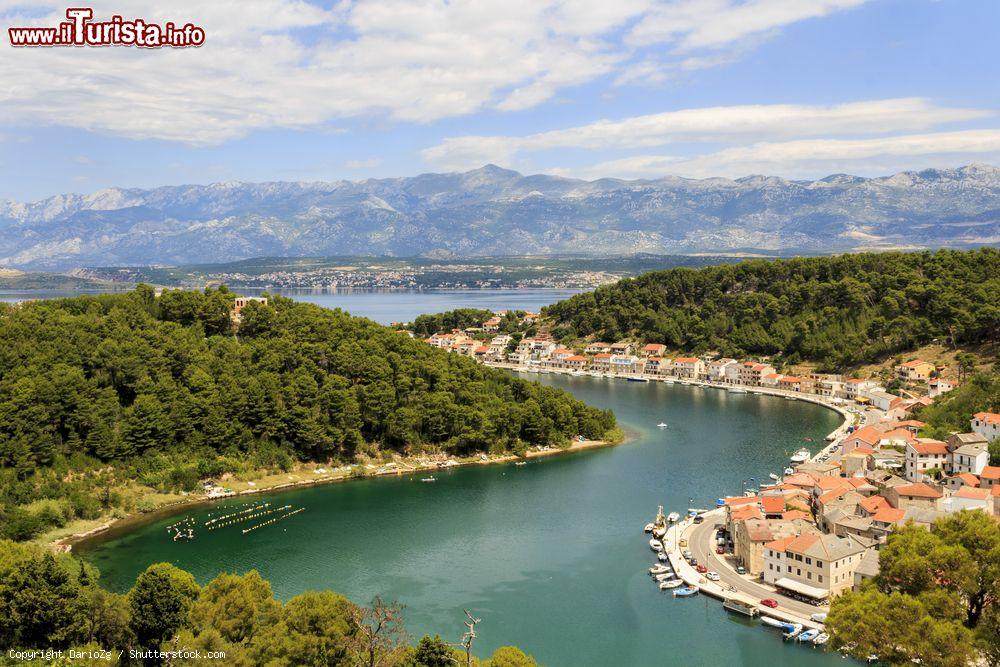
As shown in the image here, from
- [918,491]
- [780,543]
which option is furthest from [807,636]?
[918,491]

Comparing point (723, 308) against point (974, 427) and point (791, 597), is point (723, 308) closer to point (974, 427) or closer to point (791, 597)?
point (974, 427)

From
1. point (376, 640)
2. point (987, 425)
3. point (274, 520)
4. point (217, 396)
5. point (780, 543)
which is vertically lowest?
point (274, 520)

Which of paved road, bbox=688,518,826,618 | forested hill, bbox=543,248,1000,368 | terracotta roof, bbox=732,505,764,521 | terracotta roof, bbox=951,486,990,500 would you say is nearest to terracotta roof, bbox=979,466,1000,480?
terracotta roof, bbox=951,486,990,500

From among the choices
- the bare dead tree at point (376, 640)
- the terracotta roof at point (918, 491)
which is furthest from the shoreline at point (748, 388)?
the bare dead tree at point (376, 640)

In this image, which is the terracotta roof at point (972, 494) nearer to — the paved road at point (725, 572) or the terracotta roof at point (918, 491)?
the terracotta roof at point (918, 491)

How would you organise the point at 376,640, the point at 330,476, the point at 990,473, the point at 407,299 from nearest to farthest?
the point at 376,640
the point at 990,473
the point at 330,476
the point at 407,299

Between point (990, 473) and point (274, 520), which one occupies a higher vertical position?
point (990, 473)

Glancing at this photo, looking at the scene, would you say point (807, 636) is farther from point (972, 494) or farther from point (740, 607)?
point (972, 494)

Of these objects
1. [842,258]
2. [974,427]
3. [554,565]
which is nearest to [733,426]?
[974,427]
